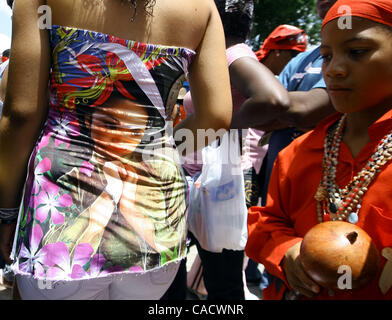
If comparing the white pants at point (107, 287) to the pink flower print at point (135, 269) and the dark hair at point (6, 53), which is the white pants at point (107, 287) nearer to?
the pink flower print at point (135, 269)

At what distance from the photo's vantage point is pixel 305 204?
1.27 metres

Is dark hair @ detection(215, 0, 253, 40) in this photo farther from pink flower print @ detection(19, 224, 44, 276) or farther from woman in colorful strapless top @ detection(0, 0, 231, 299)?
pink flower print @ detection(19, 224, 44, 276)

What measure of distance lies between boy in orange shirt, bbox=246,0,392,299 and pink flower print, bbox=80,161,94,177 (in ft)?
2.00

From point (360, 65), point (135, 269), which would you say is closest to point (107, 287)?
point (135, 269)

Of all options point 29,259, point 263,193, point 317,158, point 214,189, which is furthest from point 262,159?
point 29,259

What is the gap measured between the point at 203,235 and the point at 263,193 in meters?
0.82

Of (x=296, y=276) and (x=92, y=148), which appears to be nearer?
(x=296, y=276)

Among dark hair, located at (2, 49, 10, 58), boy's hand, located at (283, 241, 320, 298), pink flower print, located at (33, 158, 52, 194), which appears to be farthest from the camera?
dark hair, located at (2, 49, 10, 58)

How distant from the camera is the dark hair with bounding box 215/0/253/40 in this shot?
1929mm

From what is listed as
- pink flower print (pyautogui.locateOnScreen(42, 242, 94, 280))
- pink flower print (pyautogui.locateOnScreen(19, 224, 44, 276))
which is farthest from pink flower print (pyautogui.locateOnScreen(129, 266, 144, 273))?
pink flower print (pyautogui.locateOnScreen(19, 224, 44, 276))

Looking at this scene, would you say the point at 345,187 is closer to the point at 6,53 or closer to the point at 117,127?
the point at 117,127

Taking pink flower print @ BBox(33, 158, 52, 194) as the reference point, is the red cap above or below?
above

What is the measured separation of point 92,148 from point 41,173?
0.18m
